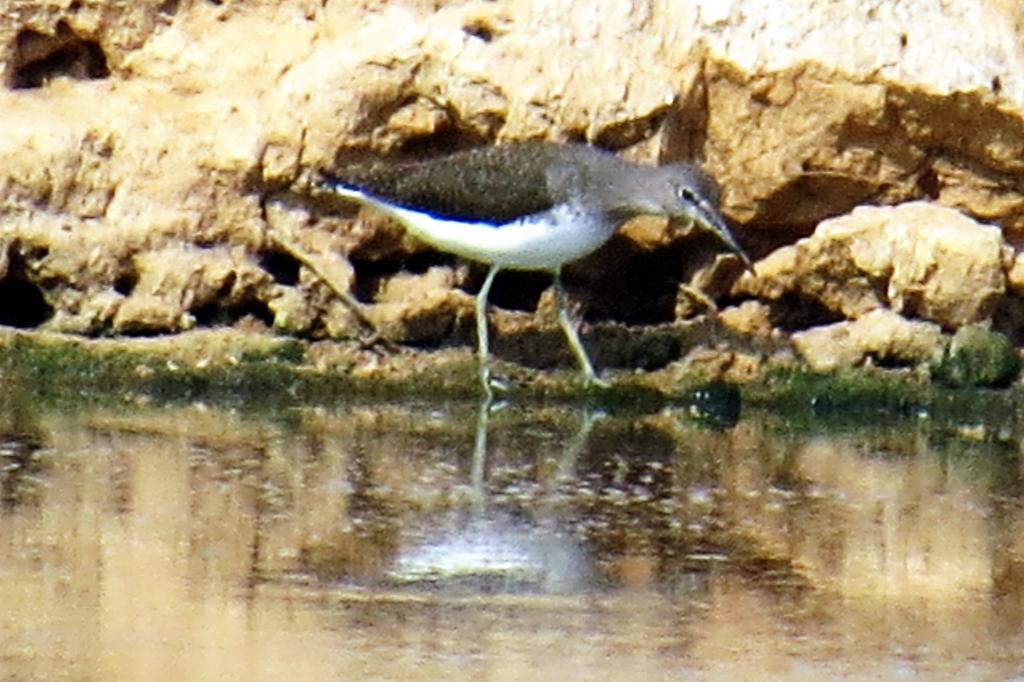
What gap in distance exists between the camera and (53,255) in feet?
27.0

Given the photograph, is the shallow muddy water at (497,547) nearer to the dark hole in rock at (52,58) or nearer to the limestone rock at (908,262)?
the limestone rock at (908,262)

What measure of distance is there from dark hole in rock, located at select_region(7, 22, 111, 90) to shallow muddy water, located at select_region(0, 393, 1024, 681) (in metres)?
1.46

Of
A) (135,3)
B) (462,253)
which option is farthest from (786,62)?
(135,3)

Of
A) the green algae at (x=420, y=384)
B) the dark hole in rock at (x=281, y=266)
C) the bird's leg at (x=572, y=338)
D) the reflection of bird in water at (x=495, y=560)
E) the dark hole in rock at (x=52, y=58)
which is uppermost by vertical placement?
the dark hole in rock at (x=52, y=58)

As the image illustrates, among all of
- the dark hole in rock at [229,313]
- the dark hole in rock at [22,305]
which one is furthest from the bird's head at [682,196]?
the dark hole in rock at [22,305]

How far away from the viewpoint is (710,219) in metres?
8.14

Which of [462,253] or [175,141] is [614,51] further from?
[175,141]

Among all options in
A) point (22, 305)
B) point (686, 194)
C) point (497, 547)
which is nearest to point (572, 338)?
point (686, 194)

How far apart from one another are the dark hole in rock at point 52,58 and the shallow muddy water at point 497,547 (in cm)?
146

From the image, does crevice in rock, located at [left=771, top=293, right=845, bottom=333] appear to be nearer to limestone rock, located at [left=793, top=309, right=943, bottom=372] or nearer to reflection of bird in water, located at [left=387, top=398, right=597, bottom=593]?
limestone rock, located at [left=793, top=309, right=943, bottom=372]

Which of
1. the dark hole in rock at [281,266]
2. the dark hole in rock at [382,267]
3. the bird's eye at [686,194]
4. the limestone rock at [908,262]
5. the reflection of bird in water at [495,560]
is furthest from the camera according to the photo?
the dark hole in rock at [382,267]

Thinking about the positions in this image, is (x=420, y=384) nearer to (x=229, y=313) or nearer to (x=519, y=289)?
(x=229, y=313)

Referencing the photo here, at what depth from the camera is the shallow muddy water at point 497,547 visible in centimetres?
508

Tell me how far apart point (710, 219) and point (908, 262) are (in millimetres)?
748
